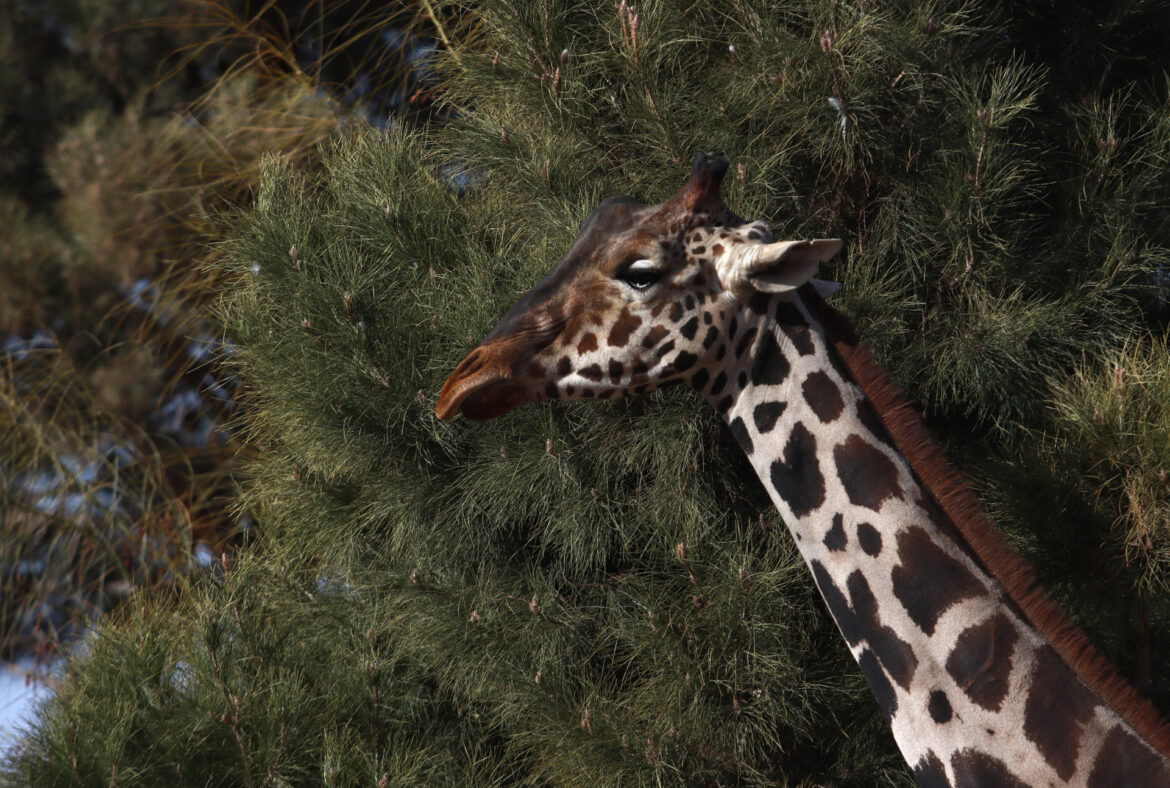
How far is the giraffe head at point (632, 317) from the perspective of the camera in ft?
6.47

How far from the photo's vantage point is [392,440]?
283cm

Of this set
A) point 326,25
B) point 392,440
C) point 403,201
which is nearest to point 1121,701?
point 392,440

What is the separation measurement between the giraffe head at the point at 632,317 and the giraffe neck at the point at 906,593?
0.22 feet

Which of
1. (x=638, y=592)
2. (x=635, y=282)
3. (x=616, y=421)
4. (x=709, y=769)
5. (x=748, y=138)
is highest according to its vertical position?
(x=635, y=282)

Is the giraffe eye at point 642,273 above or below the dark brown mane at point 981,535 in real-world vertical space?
above

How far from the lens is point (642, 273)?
6.61 ft

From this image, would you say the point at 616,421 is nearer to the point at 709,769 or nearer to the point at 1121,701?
the point at 709,769

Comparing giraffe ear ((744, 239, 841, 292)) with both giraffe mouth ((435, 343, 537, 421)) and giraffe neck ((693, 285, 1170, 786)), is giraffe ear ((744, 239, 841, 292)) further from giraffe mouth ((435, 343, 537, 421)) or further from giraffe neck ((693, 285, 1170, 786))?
giraffe mouth ((435, 343, 537, 421))

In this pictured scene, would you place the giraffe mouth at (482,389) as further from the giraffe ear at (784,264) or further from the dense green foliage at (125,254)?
the dense green foliage at (125,254)

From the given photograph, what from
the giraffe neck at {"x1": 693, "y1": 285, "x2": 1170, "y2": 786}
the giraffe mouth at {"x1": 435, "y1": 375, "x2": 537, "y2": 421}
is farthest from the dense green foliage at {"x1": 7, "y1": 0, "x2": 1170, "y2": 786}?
the giraffe mouth at {"x1": 435, "y1": 375, "x2": 537, "y2": 421}

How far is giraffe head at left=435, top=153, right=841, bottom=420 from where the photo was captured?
197cm

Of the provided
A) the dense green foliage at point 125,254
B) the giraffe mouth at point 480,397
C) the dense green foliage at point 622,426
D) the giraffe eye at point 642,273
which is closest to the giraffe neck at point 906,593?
the giraffe eye at point 642,273

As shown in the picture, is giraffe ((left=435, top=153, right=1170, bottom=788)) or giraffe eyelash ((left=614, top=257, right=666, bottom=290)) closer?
giraffe ((left=435, top=153, right=1170, bottom=788))

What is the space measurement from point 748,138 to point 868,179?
1.02 ft
